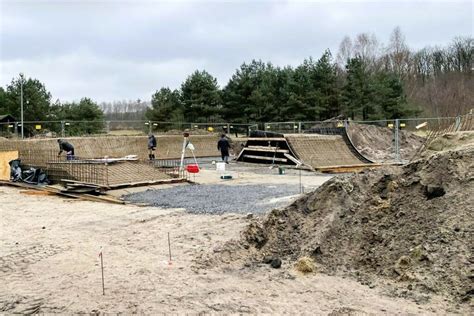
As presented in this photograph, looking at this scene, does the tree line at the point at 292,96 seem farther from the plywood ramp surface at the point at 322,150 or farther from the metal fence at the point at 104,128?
the plywood ramp surface at the point at 322,150

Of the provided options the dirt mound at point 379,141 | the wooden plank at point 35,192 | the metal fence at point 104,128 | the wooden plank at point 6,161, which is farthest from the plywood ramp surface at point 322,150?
the wooden plank at point 6,161

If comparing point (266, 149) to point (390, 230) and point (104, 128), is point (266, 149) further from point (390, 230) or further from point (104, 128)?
point (390, 230)

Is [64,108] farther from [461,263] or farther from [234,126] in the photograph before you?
[461,263]

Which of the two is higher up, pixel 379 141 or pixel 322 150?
pixel 379 141

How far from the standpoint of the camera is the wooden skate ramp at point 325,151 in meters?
22.9

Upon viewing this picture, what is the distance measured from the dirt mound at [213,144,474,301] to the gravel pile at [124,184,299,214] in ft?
10.4

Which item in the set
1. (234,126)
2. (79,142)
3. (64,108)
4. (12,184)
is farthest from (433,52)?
(12,184)

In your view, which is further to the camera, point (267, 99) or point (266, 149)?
point (267, 99)

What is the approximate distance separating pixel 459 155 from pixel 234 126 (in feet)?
109

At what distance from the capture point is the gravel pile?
11.6m

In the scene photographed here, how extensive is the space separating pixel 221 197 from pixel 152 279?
23.5 feet

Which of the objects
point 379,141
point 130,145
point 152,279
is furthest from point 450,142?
point 130,145

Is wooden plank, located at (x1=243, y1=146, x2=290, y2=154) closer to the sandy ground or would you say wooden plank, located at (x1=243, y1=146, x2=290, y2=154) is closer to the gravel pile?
the gravel pile

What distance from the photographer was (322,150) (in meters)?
24.1
